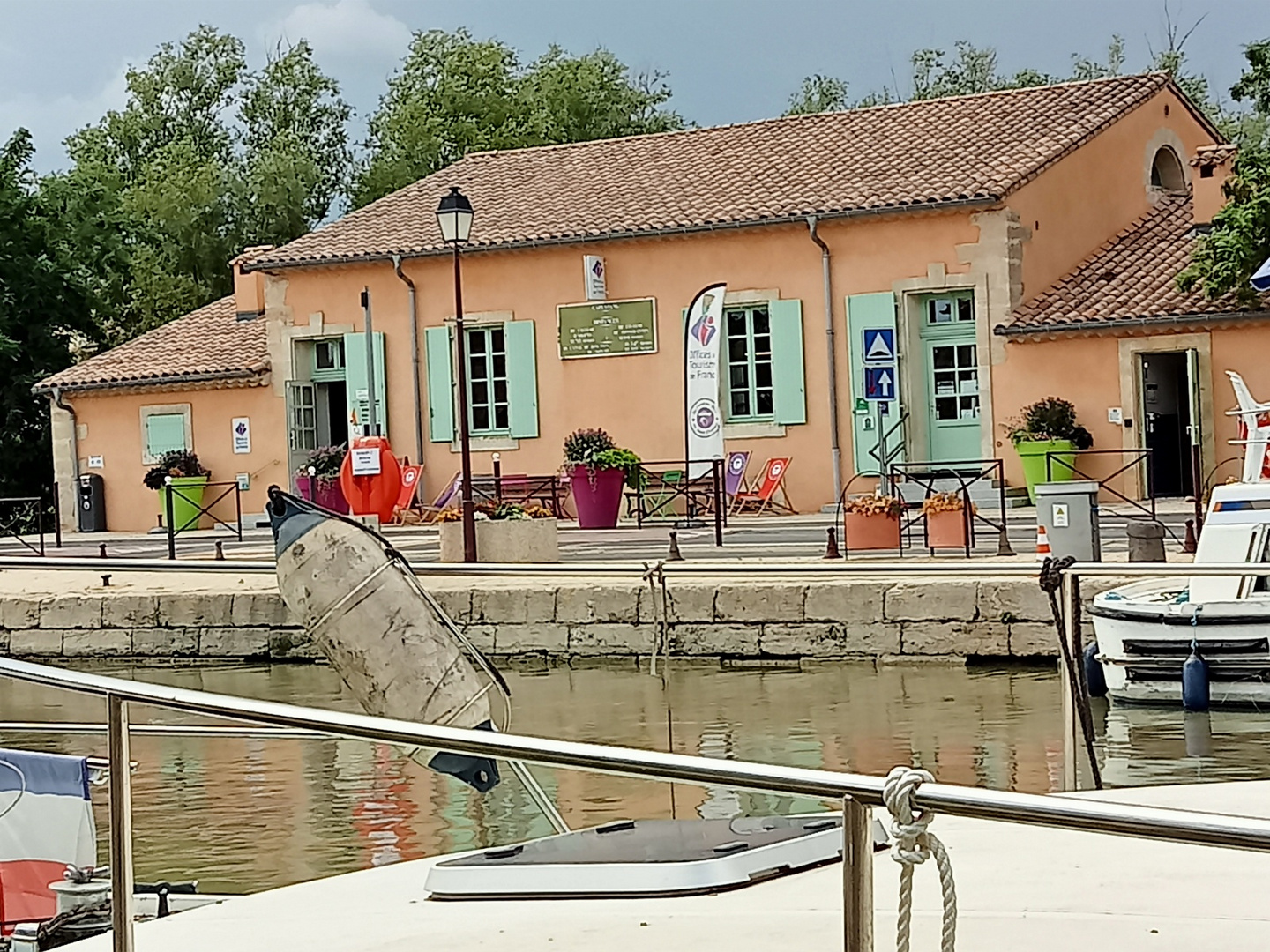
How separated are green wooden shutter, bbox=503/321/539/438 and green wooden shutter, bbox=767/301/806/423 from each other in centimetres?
321

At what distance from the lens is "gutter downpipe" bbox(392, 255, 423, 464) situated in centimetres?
2500

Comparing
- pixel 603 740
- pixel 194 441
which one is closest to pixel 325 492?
pixel 194 441

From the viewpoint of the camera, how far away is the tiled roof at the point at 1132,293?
68.1ft

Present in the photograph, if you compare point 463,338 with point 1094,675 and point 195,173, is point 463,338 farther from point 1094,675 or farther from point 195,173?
point 195,173

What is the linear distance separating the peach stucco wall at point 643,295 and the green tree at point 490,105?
59.6 feet

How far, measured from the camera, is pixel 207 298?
138 feet

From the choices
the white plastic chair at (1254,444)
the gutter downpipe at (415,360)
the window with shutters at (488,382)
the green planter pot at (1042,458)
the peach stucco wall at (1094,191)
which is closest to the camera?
the white plastic chair at (1254,444)

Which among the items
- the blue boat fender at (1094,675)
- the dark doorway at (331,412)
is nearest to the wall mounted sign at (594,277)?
the dark doorway at (331,412)

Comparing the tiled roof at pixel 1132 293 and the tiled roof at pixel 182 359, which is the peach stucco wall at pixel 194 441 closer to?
the tiled roof at pixel 182 359

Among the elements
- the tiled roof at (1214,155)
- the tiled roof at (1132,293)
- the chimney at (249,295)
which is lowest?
the tiled roof at (1132,293)

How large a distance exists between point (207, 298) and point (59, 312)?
939 centimetres

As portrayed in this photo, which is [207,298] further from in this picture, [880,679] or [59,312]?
[880,679]

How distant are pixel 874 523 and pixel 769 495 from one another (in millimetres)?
6391

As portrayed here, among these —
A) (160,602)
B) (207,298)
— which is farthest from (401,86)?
(160,602)
